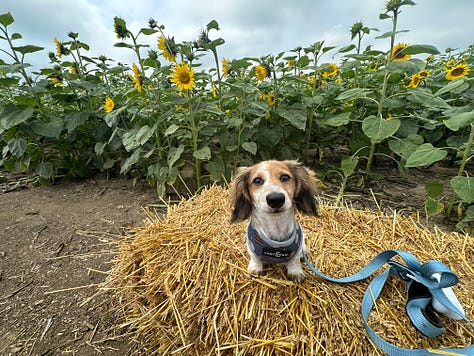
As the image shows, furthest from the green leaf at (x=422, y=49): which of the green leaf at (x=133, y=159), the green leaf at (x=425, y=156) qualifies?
the green leaf at (x=133, y=159)

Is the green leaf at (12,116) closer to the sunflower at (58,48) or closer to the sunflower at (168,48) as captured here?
the sunflower at (58,48)

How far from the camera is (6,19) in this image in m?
3.38

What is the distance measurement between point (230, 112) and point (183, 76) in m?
1.41

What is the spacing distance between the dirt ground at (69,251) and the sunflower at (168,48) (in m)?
2.01

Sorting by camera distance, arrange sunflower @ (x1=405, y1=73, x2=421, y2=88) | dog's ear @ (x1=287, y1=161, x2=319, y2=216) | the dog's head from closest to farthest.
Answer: the dog's head < dog's ear @ (x1=287, y1=161, x2=319, y2=216) < sunflower @ (x1=405, y1=73, x2=421, y2=88)

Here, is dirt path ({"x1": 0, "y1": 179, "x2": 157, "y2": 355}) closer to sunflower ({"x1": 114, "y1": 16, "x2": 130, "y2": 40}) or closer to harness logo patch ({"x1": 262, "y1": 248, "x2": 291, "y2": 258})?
harness logo patch ({"x1": 262, "y1": 248, "x2": 291, "y2": 258})

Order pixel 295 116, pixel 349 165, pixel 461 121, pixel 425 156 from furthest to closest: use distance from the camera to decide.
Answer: pixel 295 116 → pixel 349 165 → pixel 425 156 → pixel 461 121

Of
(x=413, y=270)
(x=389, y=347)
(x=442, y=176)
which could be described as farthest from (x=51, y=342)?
(x=442, y=176)

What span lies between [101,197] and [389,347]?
4271 mm

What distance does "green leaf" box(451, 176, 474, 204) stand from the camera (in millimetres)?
2072

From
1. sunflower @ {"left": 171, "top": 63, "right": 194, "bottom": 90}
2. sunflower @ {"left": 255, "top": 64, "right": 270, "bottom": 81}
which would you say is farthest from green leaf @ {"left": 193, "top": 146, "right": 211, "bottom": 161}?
sunflower @ {"left": 255, "top": 64, "right": 270, "bottom": 81}

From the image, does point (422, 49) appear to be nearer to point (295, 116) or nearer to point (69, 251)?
point (295, 116)

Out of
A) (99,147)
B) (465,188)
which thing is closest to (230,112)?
(99,147)

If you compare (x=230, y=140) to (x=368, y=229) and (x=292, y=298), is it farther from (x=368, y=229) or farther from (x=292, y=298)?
(x=292, y=298)
